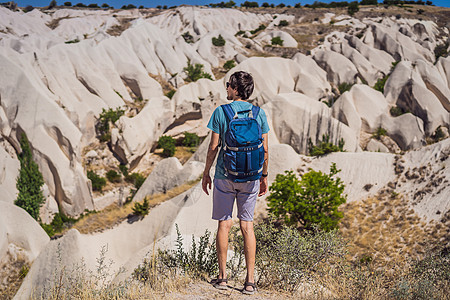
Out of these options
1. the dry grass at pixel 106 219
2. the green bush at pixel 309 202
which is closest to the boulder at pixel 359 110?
the green bush at pixel 309 202

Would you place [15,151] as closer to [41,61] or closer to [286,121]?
[41,61]

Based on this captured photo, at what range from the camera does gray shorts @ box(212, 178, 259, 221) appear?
3.58m

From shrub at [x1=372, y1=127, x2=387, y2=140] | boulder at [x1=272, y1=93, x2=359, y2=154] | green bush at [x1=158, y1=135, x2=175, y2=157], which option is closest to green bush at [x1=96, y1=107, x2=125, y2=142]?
green bush at [x1=158, y1=135, x2=175, y2=157]

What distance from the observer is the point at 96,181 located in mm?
27078

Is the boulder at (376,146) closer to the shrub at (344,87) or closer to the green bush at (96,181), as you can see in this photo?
the shrub at (344,87)

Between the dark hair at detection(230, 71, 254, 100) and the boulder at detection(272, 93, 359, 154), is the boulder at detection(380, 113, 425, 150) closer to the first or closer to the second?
the boulder at detection(272, 93, 359, 154)

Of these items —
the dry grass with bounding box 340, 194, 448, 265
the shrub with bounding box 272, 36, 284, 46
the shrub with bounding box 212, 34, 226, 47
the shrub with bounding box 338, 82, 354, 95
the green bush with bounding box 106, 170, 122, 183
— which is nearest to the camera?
the dry grass with bounding box 340, 194, 448, 265

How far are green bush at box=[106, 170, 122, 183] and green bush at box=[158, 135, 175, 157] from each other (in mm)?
6046

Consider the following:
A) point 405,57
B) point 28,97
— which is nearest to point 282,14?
point 405,57

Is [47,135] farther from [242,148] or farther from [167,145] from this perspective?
[242,148]

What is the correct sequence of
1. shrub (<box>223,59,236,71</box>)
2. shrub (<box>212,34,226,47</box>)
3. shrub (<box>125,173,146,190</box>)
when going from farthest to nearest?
shrub (<box>212,34,226,47</box>), shrub (<box>223,59,236,71</box>), shrub (<box>125,173,146,190</box>)

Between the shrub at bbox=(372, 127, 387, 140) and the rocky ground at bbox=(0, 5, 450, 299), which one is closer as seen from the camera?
the rocky ground at bbox=(0, 5, 450, 299)

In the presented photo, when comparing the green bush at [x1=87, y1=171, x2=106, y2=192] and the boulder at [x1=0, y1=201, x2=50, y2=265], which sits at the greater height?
the boulder at [x1=0, y1=201, x2=50, y2=265]

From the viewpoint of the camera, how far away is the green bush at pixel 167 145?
33594 millimetres
